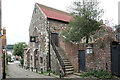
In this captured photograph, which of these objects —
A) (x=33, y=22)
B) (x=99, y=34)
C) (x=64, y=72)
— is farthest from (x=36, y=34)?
(x=99, y=34)

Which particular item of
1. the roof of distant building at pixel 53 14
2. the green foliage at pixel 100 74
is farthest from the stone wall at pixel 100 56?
the roof of distant building at pixel 53 14

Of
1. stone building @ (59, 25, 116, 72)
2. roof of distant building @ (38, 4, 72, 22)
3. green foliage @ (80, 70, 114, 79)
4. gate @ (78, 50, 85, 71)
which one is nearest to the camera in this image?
green foliage @ (80, 70, 114, 79)

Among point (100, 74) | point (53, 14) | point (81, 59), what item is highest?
point (53, 14)

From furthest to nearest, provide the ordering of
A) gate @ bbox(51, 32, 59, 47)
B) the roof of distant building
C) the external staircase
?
the roof of distant building
gate @ bbox(51, 32, 59, 47)
the external staircase

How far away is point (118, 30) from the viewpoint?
10.9 metres

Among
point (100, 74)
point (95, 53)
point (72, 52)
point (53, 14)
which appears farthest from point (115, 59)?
point (53, 14)

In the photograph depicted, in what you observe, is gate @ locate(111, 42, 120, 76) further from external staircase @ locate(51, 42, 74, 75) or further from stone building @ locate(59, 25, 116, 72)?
external staircase @ locate(51, 42, 74, 75)

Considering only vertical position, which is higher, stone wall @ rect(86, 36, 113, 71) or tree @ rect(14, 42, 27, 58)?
stone wall @ rect(86, 36, 113, 71)

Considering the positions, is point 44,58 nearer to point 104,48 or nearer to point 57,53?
point 57,53

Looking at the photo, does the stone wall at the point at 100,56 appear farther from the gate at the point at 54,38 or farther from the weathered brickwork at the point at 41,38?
the gate at the point at 54,38

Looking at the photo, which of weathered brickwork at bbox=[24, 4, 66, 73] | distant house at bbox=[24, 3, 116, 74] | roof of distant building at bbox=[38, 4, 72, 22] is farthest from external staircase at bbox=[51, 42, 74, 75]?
roof of distant building at bbox=[38, 4, 72, 22]

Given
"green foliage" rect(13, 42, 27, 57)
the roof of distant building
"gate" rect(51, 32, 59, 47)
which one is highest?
the roof of distant building

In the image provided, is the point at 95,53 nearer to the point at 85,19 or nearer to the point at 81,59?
the point at 81,59

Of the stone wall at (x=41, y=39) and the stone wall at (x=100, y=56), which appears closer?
the stone wall at (x=100, y=56)
